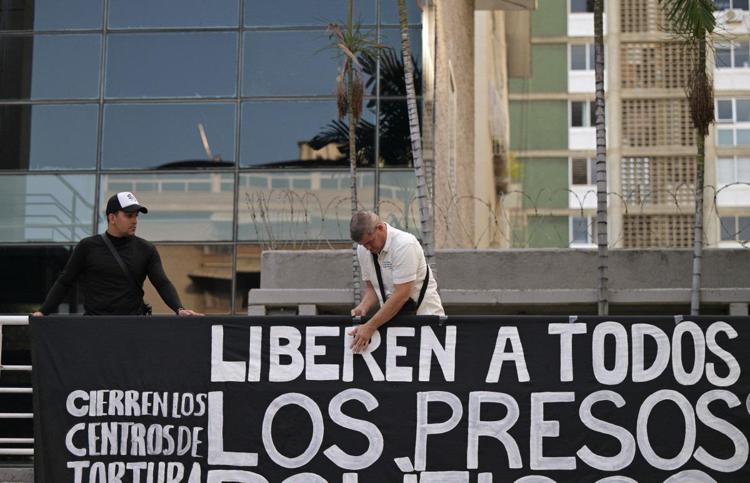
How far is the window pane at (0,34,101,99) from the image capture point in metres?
18.6

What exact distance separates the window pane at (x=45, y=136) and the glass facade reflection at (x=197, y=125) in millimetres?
22

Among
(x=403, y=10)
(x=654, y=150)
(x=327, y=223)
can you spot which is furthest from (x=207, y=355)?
(x=654, y=150)

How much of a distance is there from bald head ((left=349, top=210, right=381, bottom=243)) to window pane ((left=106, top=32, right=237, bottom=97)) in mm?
10361

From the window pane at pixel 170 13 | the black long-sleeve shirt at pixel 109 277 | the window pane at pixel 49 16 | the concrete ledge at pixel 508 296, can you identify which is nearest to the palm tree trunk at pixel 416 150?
the concrete ledge at pixel 508 296

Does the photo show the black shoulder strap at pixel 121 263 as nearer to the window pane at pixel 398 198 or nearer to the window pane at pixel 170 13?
the window pane at pixel 398 198

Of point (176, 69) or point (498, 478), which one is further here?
point (176, 69)

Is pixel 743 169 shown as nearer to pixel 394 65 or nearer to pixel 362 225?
pixel 394 65

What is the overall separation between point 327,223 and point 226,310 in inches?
79.3

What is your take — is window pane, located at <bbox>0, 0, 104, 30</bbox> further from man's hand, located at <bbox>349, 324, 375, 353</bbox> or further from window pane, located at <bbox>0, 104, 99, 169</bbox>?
man's hand, located at <bbox>349, 324, 375, 353</bbox>

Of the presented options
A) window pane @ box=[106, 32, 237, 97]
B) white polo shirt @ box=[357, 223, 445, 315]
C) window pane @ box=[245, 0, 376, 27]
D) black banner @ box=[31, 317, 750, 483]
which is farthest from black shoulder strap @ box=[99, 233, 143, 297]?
window pane @ box=[245, 0, 376, 27]

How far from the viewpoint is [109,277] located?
8977mm

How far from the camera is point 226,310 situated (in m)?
18.0

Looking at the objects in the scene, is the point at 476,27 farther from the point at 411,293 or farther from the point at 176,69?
the point at 411,293

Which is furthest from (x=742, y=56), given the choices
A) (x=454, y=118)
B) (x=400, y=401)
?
(x=400, y=401)
